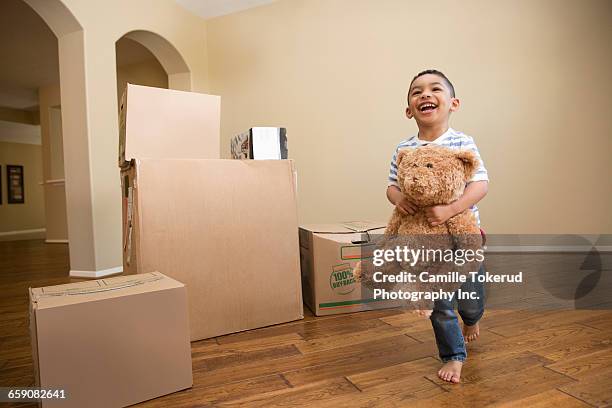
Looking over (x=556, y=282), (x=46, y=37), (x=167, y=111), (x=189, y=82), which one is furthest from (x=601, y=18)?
(x=46, y=37)

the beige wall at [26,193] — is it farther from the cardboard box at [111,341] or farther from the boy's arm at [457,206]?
the boy's arm at [457,206]

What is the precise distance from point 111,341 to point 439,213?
826 millimetres

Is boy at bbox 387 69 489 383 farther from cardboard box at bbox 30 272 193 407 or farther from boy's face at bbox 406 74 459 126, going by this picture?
cardboard box at bbox 30 272 193 407

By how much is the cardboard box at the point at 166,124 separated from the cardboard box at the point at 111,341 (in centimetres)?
57

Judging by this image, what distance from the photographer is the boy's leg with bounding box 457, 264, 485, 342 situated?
3.86ft

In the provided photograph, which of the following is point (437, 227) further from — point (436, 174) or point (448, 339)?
point (448, 339)

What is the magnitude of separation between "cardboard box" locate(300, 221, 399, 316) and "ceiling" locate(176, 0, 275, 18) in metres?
2.43

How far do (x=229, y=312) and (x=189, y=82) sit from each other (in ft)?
8.42

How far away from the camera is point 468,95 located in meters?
2.77

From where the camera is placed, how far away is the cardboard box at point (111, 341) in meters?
0.89

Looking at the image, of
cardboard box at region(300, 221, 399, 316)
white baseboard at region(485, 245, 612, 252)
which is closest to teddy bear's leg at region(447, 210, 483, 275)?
cardboard box at region(300, 221, 399, 316)

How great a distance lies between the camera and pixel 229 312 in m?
1.47

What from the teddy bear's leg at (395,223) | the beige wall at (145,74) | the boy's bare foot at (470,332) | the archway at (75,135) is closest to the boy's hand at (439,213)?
the teddy bear's leg at (395,223)

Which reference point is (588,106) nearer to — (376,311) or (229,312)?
(376,311)
